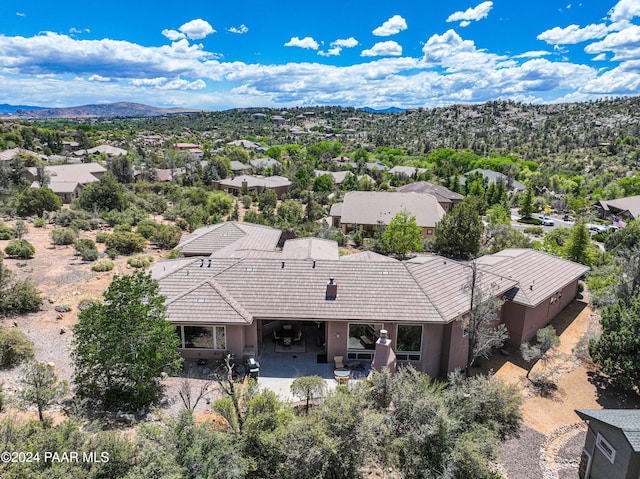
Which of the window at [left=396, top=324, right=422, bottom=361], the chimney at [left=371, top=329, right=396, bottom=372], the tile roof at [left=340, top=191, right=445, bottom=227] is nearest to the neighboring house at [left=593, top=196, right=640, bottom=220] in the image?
the tile roof at [left=340, top=191, right=445, bottom=227]

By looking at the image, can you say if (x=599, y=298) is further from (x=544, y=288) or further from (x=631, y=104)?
(x=631, y=104)

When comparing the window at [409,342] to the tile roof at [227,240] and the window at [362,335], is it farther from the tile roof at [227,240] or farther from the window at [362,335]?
the tile roof at [227,240]

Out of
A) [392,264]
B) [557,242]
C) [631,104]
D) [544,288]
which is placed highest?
[631,104]

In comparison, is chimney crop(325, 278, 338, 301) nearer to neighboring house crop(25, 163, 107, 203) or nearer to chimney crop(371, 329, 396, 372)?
chimney crop(371, 329, 396, 372)

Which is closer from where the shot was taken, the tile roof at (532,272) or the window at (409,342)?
the window at (409,342)

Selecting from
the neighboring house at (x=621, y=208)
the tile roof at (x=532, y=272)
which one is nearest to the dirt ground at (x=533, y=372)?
the tile roof at (x=532, y=272)

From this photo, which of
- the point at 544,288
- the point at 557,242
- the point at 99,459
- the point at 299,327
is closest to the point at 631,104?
the point at 557,242

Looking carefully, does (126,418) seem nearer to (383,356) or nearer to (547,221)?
(383,356)
